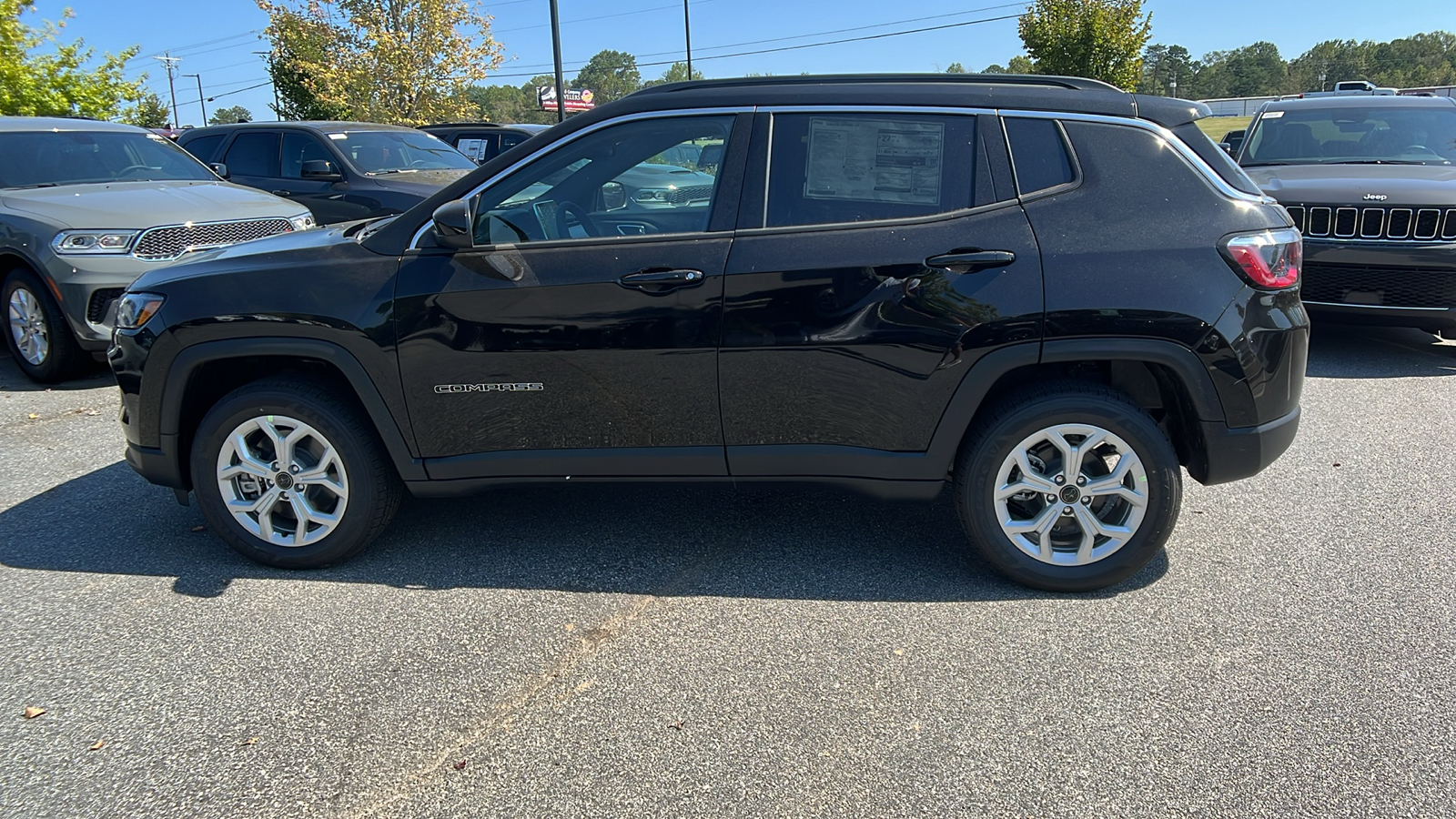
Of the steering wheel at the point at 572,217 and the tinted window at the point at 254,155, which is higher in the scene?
the tinted window at the point at 254,155

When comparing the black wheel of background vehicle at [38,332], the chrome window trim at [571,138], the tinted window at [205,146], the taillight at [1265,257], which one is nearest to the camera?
the taillight at [1265,257]

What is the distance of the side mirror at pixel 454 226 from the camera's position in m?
3.51

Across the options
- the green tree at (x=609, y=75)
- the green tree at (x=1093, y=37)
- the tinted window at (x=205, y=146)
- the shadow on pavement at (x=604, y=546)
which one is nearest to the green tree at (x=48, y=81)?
the tinted window at (x=205, y=146)

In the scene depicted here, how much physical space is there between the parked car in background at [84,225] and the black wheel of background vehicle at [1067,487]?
5.23 m

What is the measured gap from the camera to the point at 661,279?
3527 millimetres

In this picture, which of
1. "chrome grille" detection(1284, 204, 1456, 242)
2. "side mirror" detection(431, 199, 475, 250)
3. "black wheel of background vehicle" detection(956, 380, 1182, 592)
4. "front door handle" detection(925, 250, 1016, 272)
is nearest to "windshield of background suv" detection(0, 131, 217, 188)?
"side mirror" detection(431, 199, 475, 250)

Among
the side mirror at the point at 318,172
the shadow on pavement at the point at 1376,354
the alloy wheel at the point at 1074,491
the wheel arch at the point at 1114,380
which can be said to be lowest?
the shadow on pavement at the point at 1376,354

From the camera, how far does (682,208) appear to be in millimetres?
3678

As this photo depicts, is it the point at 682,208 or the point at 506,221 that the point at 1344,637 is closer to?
the point at 682,208

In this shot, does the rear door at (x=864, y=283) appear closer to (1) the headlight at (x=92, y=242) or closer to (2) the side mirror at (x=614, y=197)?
(2) the side mirror at (x=614, y=197)

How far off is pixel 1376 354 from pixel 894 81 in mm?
5555

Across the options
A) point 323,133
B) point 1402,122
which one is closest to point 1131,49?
point 1402,122

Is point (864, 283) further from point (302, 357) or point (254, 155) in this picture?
point (254, 155)

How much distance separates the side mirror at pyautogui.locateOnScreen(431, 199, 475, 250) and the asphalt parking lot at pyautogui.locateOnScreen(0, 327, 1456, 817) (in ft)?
4.25
